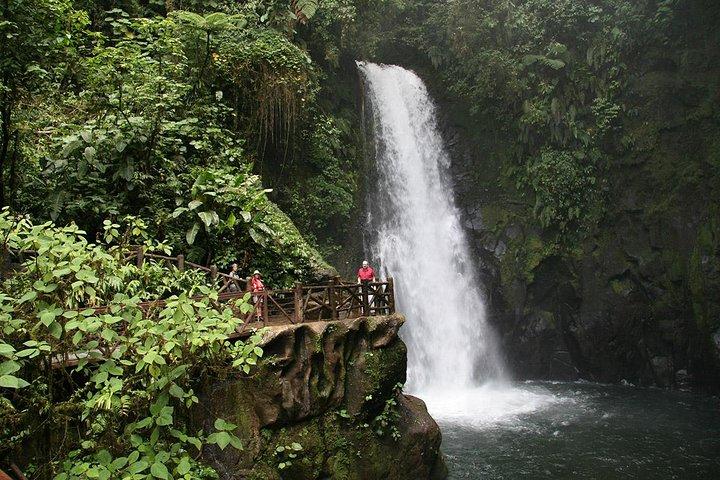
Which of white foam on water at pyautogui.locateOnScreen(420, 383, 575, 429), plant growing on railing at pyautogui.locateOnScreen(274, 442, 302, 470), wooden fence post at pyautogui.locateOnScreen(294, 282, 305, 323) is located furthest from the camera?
white foam on water at pyautogui.locateOnScreen(420, 383, 575, 429)

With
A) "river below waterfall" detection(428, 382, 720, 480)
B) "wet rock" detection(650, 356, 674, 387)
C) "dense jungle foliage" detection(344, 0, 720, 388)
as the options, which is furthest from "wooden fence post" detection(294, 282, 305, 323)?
"wet rock" detection(650, 356, 674, 387)

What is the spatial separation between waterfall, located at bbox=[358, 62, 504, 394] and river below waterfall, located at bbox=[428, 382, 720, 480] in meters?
1.21

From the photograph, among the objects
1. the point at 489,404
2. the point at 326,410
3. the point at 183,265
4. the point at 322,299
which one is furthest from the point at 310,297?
the point at 489,404

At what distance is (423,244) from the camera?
742 inches

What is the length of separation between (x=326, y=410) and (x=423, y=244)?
10.9 m

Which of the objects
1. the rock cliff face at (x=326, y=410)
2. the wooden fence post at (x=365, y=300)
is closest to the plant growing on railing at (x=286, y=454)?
the rock cliff face at (x=326, y=410)

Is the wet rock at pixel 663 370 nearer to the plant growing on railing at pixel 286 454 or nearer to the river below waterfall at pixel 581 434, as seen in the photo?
the river below waterfall at pixel 581 434

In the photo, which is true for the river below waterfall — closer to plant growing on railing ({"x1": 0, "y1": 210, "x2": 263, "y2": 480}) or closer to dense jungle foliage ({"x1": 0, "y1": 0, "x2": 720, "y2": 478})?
dense jungle foliage ({"x1": 0, "y1": 0, "x2": 720, "y2": 478})

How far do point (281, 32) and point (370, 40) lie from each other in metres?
5.34

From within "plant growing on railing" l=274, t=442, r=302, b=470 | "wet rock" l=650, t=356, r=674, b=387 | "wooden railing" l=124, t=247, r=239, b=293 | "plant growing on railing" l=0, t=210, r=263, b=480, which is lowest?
"wet rock" l=650, t=356, r=674, b=387

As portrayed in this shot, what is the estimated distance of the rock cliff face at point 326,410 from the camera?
7.84m

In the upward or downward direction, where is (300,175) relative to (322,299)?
upward

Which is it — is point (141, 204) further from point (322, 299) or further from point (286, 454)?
point (286, 454)

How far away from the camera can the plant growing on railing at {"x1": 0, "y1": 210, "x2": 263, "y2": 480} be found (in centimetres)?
578
